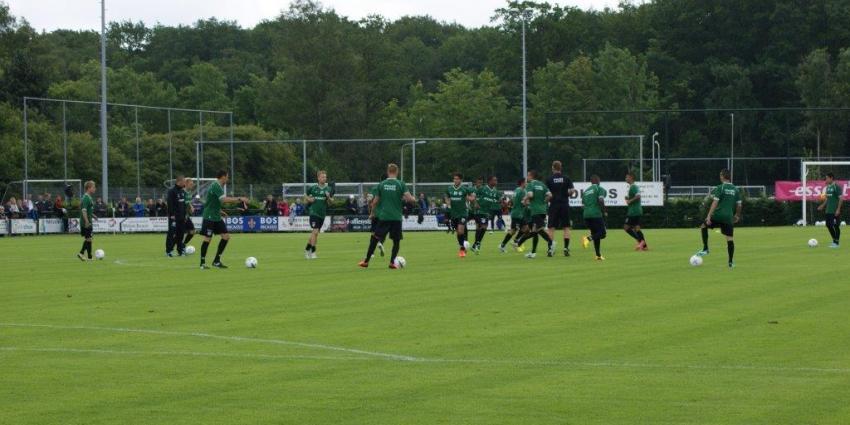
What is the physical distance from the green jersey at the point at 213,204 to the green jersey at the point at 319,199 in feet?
11.1

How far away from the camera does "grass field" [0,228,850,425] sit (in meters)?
10.2

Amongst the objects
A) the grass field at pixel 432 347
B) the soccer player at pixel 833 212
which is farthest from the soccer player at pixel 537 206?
the soccer player at pixel 833 212

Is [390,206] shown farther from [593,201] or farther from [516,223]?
[516,223]

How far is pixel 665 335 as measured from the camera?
47.9ft

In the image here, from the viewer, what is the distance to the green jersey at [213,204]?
28.5m

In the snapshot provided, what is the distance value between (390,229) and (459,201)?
7787 mm

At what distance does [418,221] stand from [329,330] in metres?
42.6

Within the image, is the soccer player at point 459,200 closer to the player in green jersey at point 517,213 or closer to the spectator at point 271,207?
the player in green jersey at point 517,213

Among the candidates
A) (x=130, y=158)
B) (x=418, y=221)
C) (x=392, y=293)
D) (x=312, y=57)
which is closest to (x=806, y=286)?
(x=392, y=293)

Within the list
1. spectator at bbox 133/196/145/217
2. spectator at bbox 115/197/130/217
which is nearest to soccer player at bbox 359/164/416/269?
spectator at bbox 115/197/130/217

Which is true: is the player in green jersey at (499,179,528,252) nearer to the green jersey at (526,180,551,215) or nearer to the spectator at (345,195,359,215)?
the green jersey at (526,180,551,215)

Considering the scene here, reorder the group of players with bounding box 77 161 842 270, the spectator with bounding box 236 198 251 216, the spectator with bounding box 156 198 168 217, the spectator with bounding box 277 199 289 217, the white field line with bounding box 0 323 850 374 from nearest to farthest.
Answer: the white field line with bounding box 0 323 850 374 → the group of players with bounding box 77 161 842 270 → the spectator with bounding box 236 198 251 216 → the spectator with bounding box 156 198 168 217 → the spectator with bounding box 277 199 289 217

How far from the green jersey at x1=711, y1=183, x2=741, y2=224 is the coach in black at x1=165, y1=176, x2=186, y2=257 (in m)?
13.7

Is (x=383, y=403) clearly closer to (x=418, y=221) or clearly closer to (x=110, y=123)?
(x=418, y=221)
